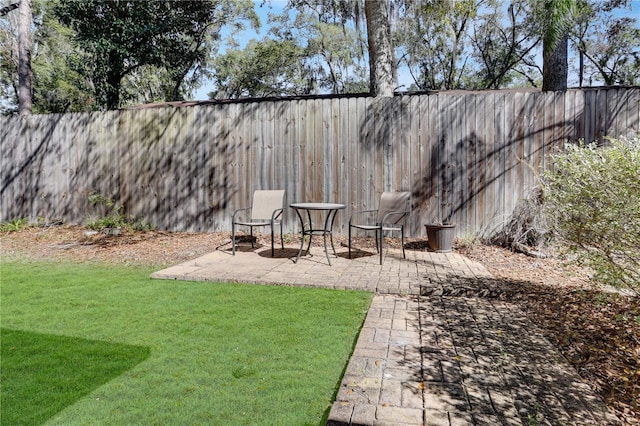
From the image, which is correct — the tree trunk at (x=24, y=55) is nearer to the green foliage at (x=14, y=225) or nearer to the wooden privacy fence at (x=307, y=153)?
the wooden privacy fence at (x=307, y=153)

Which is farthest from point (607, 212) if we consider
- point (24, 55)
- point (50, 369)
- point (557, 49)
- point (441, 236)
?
point (24, 55)

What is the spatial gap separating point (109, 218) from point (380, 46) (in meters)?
5.49

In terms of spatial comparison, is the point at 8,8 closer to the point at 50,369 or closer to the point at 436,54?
the point at 50,369

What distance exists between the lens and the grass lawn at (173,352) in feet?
5.60

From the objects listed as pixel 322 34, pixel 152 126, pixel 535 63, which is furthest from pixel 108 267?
pixel 535 63

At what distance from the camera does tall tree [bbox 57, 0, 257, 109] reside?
10.8m

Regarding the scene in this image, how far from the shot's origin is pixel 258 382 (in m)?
1.92

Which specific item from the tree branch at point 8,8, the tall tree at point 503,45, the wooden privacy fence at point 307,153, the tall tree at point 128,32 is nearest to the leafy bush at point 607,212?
the wooden privacy fence at point 307,153

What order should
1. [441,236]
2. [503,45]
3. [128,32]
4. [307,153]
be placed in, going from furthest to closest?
[503,45] < [128,32] < [307,153] < [441,236]

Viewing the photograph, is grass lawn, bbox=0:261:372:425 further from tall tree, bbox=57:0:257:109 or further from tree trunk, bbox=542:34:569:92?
tall tree, bbox=57:0:257:109

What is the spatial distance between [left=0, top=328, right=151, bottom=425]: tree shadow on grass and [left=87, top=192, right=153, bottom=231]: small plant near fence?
4.11 meters

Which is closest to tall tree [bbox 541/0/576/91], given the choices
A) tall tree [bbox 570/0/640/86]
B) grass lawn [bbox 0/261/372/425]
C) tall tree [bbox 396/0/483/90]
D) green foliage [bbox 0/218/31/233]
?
grass lawn [bbox 0/261/372/425]

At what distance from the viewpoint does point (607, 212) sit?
2.34 m

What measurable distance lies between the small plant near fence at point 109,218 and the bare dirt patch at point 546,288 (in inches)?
8.0
